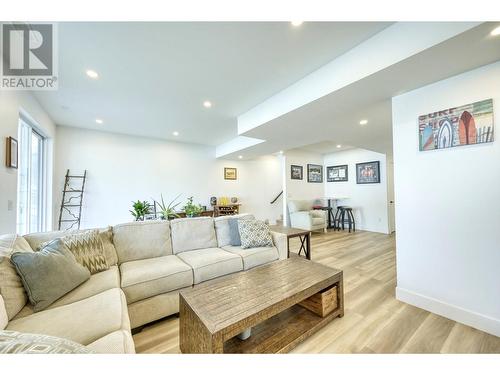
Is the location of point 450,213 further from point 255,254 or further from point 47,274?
point 47,274

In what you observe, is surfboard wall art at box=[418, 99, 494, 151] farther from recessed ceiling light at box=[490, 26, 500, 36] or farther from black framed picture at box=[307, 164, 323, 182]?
black framed picture at box=[307, 164, 323, 182]

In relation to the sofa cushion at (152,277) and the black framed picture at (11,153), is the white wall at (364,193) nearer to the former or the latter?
the sofa cushion at (152,277)

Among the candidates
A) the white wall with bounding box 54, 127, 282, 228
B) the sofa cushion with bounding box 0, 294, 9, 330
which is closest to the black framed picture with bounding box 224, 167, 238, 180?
the white wall with bounding box 54, 127, 282, 228

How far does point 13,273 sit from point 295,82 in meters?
2.96

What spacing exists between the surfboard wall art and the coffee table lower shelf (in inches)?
73.0

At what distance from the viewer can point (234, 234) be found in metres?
2.55


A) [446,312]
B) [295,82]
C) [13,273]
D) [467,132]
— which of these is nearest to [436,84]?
[467,132]

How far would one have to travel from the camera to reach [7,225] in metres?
1.97

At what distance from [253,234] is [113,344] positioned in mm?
1723

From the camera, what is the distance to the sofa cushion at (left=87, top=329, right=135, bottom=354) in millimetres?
854

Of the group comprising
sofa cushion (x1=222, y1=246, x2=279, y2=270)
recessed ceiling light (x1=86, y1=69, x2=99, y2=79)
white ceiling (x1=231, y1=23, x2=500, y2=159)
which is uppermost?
recessed ceiling light (x1=86, y1=69, x2=99, y2=79)

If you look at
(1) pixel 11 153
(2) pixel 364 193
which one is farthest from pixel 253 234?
(2) pixel 364 193

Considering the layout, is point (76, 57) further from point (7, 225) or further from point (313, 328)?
point (313, 328)

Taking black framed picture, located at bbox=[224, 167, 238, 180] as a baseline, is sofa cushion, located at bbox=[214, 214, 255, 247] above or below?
below
